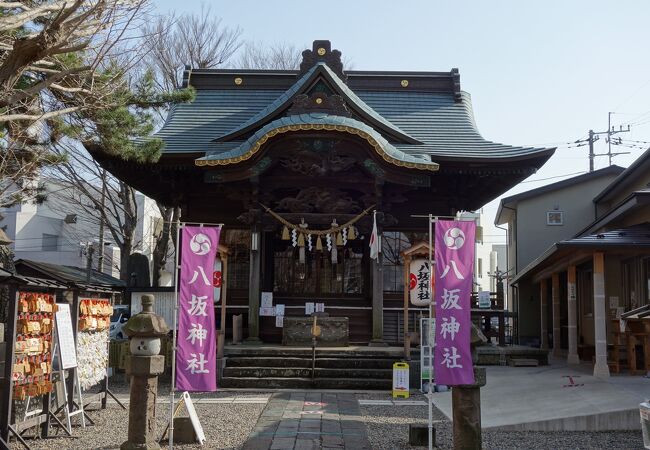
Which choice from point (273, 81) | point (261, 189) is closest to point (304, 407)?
point (261, 189)

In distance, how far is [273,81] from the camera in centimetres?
1917

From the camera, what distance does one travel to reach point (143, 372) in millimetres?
7270

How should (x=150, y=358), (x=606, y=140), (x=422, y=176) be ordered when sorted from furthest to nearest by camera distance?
(x=606, y=140) < (x=422, y=176) < (x=150, y=358)

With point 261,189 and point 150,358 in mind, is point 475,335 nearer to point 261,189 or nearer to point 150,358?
point 150,358

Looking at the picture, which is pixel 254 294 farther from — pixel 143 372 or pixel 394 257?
pixel 143 372

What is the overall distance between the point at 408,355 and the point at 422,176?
4069 millimetres

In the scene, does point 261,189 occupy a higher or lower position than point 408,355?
higher

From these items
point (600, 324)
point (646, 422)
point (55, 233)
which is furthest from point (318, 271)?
point (55, 233)

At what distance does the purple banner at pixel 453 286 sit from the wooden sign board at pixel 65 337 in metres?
4.69

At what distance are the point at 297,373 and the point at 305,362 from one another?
Answer: 0.41 m

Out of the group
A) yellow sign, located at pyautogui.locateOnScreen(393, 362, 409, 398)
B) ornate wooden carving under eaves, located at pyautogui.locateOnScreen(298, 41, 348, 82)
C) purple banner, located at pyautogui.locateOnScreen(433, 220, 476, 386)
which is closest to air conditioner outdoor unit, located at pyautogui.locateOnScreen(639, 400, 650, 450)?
purple banner, located at pyautogui.locateOnScreen(433, 220, 476, 386)

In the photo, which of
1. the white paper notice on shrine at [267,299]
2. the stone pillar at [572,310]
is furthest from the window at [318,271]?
the stone pillar at [572,310]

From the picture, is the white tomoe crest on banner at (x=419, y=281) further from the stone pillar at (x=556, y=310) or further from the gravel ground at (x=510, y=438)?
the gravel ground at (x=510, y=438)

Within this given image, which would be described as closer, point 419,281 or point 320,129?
point 320,129
